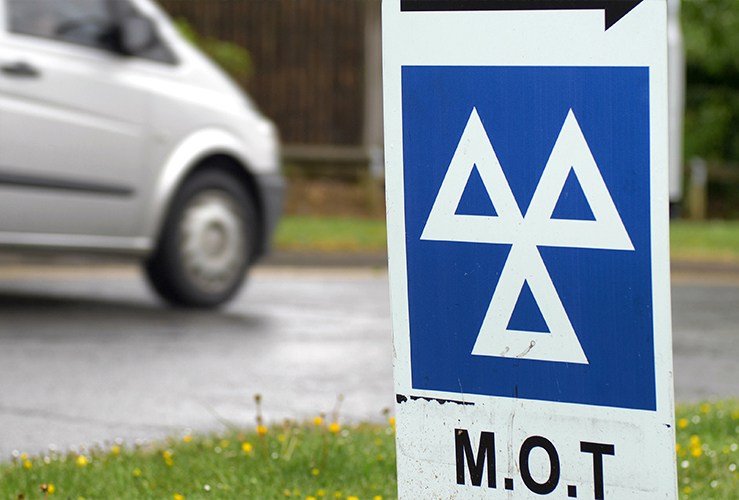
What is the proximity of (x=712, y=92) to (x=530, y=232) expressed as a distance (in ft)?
64.4

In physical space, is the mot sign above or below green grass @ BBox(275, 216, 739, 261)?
above

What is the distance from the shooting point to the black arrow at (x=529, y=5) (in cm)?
253

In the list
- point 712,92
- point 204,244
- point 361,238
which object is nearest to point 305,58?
point 361,238

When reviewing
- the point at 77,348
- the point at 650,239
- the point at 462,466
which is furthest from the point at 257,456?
the point at 77,348

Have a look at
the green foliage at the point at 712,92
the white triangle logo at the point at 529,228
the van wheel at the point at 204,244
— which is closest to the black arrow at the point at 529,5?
the white triangle logo at the point at 529,228

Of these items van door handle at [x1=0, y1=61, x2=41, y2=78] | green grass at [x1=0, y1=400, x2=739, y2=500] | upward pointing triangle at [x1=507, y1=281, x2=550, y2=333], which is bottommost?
green grass at [x1=0, y1=400, x2=739, y2=500]

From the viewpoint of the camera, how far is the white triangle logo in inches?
100

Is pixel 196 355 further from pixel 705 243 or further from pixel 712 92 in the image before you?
pixel 712 92

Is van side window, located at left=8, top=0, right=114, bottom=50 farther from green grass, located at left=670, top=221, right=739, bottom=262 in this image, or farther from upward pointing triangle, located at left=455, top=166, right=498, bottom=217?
green grass, located at left=670, top=221, right=739, bottom=262

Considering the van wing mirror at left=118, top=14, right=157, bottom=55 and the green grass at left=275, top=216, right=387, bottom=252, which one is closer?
the van wing mirror at left=118, top=14, right=157, bottom=55

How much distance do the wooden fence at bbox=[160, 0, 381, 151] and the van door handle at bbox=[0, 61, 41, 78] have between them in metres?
10.3

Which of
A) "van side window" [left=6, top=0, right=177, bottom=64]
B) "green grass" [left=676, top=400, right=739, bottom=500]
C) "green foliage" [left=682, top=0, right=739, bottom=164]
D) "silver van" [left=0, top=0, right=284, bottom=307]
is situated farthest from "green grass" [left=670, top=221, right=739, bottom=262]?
"green grass" [left=676, top=400, right=739, bottom=500]

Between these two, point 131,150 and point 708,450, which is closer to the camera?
point 708,450

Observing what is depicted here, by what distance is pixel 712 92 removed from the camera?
70.8 ft
